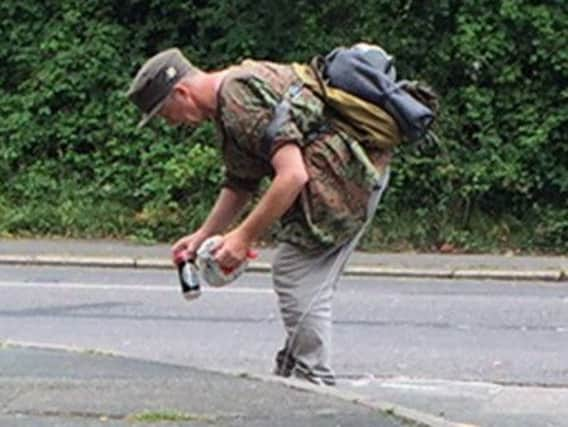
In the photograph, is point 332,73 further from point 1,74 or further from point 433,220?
point 1,74

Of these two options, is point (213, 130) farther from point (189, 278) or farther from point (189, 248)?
point (189, 278)

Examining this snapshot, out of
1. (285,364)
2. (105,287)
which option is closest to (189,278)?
(285,364)

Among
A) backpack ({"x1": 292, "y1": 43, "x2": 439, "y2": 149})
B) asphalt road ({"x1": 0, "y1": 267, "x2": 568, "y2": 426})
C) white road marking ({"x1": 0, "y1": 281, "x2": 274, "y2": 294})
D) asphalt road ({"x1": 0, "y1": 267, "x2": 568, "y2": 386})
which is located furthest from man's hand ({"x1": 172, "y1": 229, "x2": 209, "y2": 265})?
white road marking ({"x1": 0, "y1": 281, "x2": 274, "y2": 294})

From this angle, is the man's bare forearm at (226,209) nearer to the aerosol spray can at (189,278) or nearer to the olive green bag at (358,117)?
the aerosol spray can at (189,278)

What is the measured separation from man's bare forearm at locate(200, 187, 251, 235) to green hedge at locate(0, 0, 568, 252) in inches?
446

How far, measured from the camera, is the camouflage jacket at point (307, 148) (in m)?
5.39

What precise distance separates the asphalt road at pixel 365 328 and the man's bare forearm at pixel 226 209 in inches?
77.4

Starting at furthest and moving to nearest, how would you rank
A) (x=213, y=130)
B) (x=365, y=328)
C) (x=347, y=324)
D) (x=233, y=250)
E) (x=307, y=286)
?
(x=213, y=130)
(x=347, y=324)
(x=365, y=328)
(x=307, y=286)
(x=233, y=250)

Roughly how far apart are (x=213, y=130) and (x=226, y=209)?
11673mm

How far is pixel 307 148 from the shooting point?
5434mm

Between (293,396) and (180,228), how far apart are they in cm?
1258

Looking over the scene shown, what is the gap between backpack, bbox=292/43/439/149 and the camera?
5441 millimetres

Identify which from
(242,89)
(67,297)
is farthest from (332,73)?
(67,297)

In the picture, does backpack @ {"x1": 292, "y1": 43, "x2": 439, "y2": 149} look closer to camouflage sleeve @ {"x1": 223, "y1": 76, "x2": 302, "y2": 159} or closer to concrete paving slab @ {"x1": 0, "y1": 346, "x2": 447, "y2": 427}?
camouflage sleeve @ {"x1": 223, "y1": 76, "x2": 302, "y2": 159}
